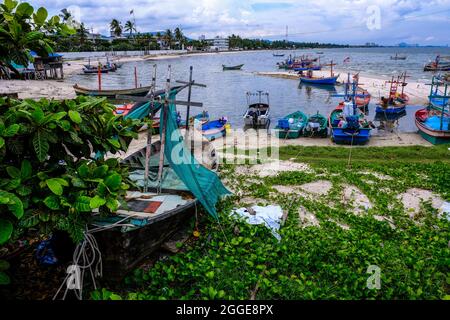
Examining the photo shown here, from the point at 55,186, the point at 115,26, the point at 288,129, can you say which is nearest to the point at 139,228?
the point at 55,186

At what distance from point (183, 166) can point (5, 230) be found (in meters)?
4.61

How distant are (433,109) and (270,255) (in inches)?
892

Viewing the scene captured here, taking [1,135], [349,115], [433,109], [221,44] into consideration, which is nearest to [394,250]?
[1,135]

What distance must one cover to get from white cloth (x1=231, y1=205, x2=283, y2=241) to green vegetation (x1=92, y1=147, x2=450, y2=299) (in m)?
0.25

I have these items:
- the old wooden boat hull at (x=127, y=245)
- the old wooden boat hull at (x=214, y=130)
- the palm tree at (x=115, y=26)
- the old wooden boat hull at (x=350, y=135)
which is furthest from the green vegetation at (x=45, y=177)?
the palm tree at (x=115, y=26)

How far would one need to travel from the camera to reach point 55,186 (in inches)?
150

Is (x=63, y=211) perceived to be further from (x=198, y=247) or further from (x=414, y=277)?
(x=414, y=277)

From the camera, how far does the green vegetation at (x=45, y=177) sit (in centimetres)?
372

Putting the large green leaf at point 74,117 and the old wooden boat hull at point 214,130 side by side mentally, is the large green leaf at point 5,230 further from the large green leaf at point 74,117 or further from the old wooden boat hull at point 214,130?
the old wooden boat hull at point 214,130

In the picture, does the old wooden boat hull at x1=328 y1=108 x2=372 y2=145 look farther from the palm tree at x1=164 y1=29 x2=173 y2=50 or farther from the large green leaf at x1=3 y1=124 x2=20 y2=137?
the palm tree at x1=164 y1=29 x2=173 y2=50

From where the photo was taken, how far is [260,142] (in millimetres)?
19375

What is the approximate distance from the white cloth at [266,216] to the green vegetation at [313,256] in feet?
0.84

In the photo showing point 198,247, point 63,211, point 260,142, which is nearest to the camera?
point 63,211

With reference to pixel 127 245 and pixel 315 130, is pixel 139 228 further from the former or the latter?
pixel 315 130
